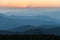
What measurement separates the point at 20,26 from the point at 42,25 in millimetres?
144

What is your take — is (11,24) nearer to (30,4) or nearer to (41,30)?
(41,30)

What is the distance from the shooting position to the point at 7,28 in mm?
932

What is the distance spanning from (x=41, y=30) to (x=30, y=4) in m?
A: 0.95

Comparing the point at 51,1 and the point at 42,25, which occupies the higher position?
the point at 51,1

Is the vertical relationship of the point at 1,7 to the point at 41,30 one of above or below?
above
